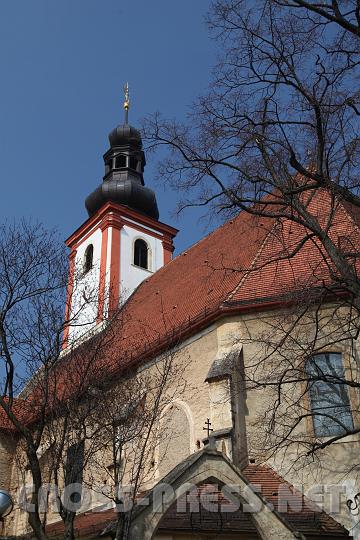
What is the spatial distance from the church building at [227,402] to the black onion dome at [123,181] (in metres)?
7.34

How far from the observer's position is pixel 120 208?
25172 mm

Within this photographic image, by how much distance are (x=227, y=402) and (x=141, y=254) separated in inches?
553

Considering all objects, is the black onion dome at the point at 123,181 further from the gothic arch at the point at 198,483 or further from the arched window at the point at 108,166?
the gothic arch at the point at 198,483

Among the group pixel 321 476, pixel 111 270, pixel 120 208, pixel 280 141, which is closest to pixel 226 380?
pixel 321 476

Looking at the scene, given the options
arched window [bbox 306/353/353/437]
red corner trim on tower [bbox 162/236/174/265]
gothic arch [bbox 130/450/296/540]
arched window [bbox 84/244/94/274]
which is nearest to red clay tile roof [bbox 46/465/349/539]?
arched window [bbox 306/353/353/437]

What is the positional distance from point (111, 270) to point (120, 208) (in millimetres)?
3024

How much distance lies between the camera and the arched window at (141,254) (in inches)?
979

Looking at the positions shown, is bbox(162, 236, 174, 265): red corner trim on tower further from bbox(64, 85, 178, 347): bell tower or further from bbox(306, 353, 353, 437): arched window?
bbox(306, 353, 353, 437): arched window

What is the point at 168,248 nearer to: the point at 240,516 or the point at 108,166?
the point at 108,166

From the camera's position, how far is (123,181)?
26594mm

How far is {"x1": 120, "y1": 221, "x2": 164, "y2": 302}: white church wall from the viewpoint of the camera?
77.5 ft

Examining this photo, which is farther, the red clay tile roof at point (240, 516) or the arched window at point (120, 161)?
the arched window at point (120, 161)

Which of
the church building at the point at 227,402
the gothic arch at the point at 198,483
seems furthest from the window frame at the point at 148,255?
the gothic arch at the point at 198,483

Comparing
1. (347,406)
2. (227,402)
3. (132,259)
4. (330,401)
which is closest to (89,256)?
(132,259)
